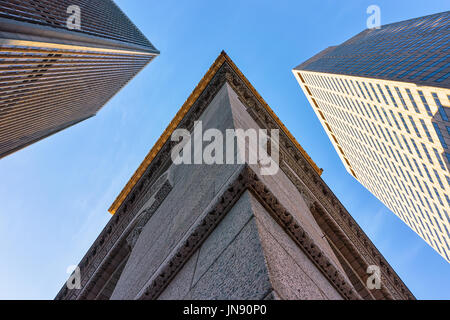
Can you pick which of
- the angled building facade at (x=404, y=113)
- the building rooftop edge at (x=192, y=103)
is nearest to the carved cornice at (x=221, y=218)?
the building rooftop edge at (x=192, y=103)

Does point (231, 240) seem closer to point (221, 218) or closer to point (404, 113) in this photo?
point (221, 218)

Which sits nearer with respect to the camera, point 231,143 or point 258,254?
point 258,254

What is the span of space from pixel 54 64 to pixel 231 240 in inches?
2603

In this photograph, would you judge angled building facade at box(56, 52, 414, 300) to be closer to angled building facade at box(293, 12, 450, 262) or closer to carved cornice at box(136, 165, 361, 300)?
carved cornice at box(136, 165, 361, 300)

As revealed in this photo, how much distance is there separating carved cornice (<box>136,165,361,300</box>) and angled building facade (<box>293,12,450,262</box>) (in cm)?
5308

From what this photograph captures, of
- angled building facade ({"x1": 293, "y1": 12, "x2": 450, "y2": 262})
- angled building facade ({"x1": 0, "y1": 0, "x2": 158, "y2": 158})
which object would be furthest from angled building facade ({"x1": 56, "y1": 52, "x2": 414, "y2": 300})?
angled building facade ({"x1": 293, "y1": 12, "x2": 450, "y2": 262})

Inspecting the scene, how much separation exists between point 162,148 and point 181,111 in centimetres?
152

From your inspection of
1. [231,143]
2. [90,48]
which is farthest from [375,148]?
[231,143]

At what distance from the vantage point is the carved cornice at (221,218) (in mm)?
3902

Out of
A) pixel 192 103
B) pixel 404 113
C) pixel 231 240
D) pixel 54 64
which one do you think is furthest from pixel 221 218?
pixel 54 64

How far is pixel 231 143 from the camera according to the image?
488 cm

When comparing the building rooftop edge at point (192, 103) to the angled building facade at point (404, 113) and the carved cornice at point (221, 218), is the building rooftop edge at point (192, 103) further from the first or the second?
the angled building facade at point (404, 113)
